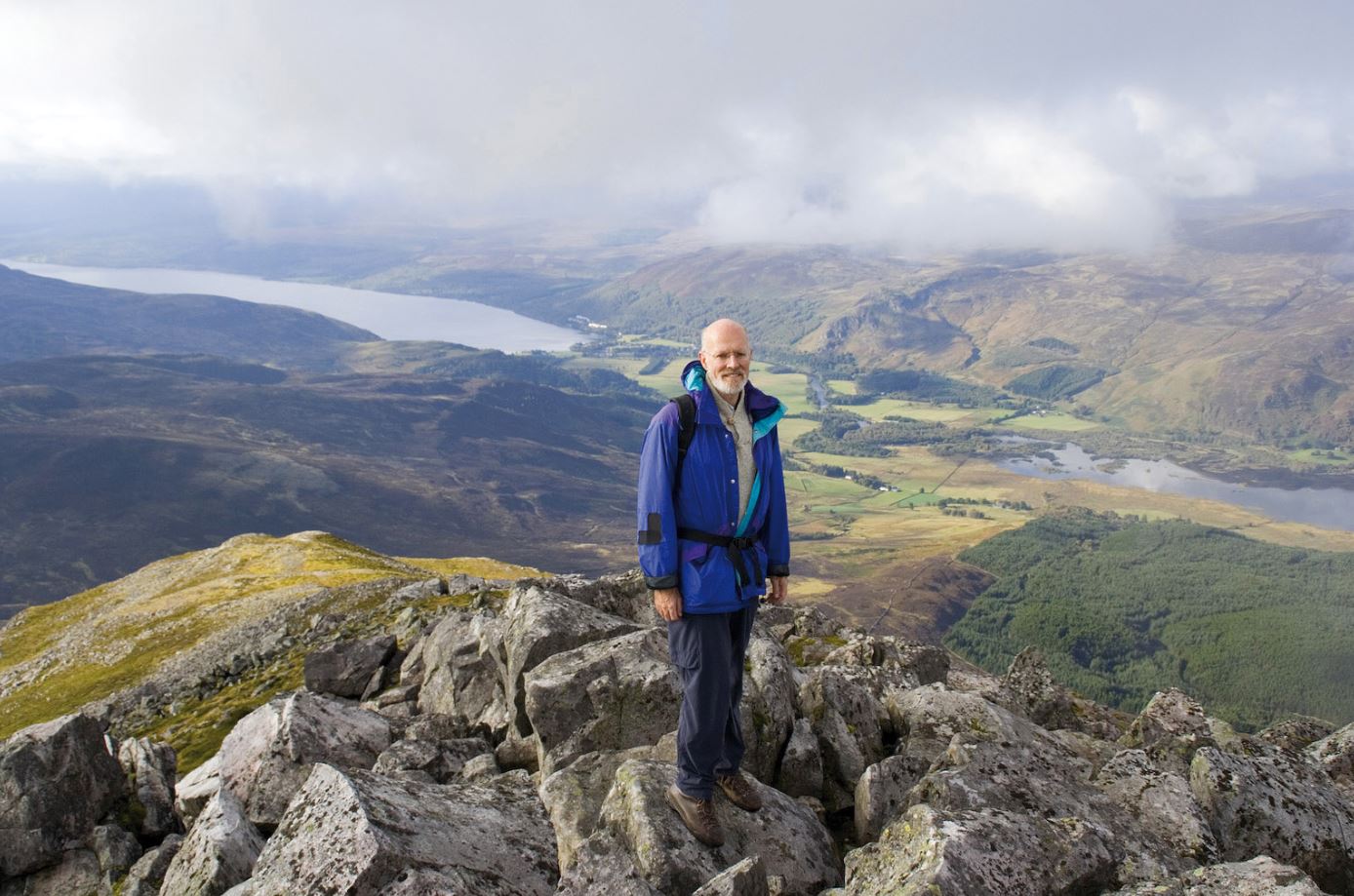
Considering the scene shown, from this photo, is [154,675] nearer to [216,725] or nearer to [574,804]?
[216,725]

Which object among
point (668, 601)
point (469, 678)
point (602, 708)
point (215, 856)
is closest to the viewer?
point (668, 601)

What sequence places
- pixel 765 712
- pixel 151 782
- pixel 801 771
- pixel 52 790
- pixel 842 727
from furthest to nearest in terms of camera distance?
pixel 151 782
pixel 52 790
pixel 842 727
pixel 765 712
pixel 801 771

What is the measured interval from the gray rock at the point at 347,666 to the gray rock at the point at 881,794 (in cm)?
1917

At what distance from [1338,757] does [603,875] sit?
57.9 ft

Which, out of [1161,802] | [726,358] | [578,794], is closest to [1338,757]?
[1161,802]

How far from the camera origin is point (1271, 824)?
43.2 ft

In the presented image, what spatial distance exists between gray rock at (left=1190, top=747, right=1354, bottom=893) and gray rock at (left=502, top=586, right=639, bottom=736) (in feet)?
42.2

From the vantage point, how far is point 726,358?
11.7 metres

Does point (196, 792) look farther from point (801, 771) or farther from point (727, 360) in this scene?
point (727, 360)

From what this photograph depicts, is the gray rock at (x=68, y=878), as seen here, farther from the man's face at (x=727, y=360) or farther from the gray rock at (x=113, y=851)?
the man's face at (x=727, y=360)

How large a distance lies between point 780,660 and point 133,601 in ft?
236

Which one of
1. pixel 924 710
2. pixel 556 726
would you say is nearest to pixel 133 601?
pixel 556 726

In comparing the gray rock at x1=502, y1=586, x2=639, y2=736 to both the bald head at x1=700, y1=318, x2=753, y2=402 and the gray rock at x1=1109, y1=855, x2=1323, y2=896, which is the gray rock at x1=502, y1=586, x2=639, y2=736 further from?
the gray rock at x1=1109, y1=855, x2=1323, y2=896

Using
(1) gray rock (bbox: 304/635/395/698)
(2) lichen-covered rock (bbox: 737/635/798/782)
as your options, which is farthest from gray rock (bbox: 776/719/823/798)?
(1) gray rock (bbox: 304/635/395/698)
